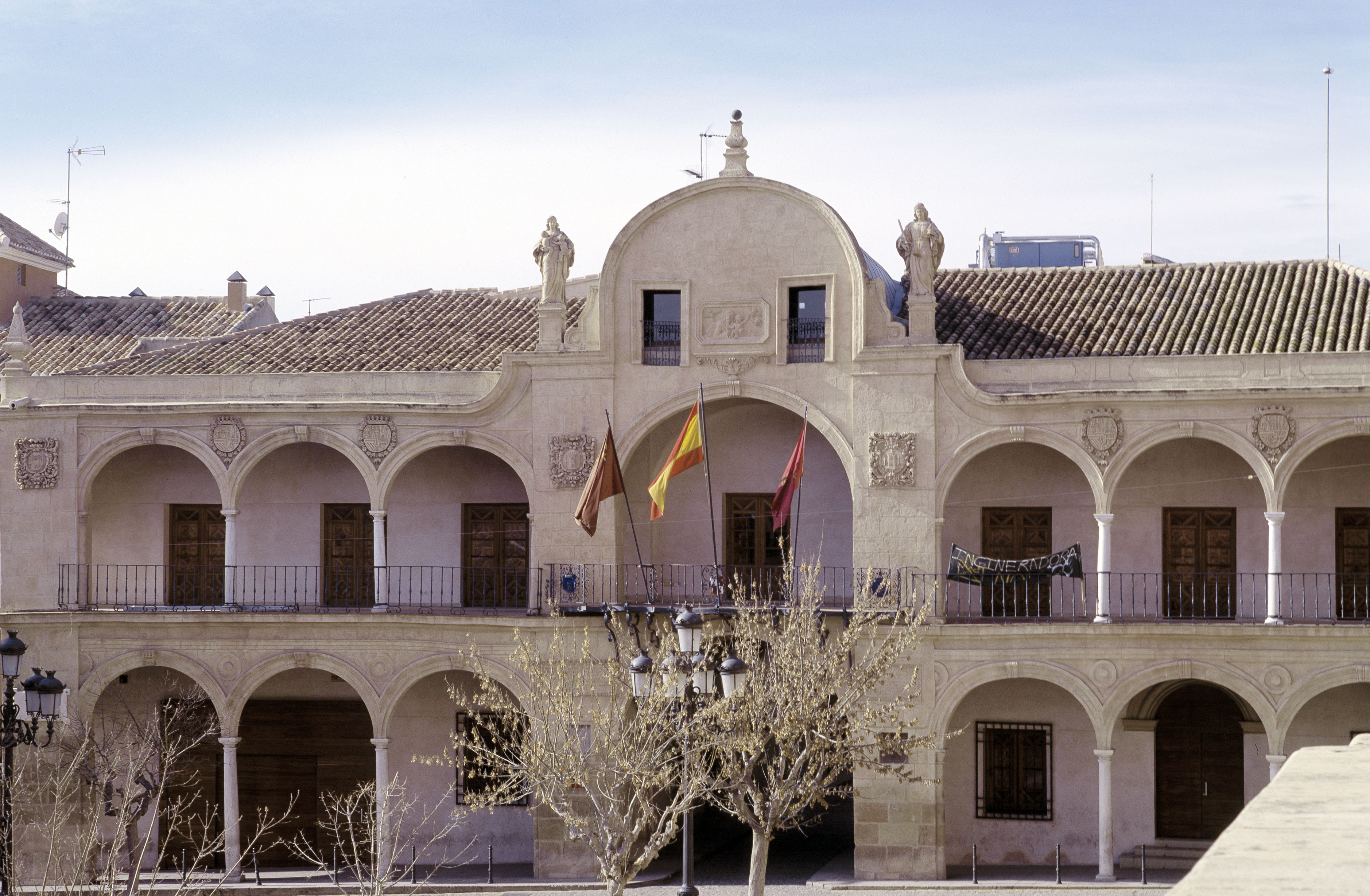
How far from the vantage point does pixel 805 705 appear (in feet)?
66.6

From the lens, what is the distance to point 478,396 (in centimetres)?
2628

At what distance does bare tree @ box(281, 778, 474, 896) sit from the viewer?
25.3 m

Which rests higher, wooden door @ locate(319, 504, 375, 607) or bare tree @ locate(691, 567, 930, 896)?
wooden door @ locate(319, 504, 375, 607)

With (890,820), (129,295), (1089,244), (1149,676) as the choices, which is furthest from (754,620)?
(1089,244)

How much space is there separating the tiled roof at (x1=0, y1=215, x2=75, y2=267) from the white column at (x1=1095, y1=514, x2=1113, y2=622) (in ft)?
74.4

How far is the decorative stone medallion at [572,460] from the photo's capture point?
25594 mm

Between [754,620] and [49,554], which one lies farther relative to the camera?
[49,554]

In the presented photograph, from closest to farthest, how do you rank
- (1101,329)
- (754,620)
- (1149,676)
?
(754,620) < (1149,676) < (1101,329)

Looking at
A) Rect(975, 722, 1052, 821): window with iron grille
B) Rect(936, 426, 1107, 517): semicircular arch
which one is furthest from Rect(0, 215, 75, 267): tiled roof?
Rect(975, 722, 1052, 821): window with iron grille

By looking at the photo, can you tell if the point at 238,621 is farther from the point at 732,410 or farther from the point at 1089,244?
the point at 1089,244

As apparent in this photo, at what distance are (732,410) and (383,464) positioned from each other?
18.4 feet

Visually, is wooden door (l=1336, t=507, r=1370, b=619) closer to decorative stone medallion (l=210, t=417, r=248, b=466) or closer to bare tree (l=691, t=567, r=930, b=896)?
bare tree (l=691, t=567, r=930, b=896)

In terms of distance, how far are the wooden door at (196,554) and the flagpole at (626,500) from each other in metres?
6.82

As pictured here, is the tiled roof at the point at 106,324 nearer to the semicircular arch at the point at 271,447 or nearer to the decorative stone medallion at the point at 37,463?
the decorative stone medallion at the point at 37,463
